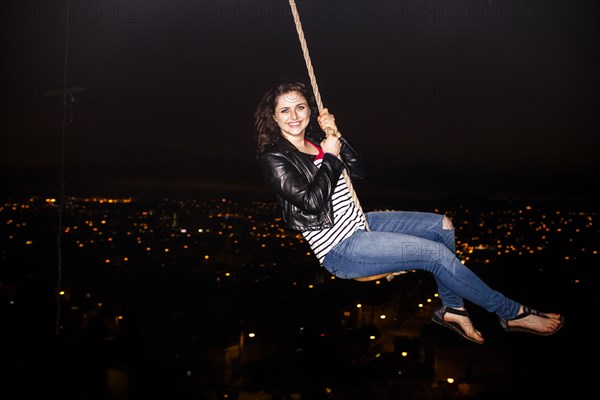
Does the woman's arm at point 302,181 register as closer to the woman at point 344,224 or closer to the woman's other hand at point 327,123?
the woman at point 344,224

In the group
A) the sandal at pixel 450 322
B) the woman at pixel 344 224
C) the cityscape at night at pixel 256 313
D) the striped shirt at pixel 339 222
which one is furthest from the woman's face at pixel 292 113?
the cityscape at night at pixel 256 313

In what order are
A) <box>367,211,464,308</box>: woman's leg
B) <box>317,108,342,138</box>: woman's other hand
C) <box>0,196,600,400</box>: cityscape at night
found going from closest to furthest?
<box>317,108,342,138</box>: woman's other hand
<box>367,211,464,308</box>: woman's leg
<box>0,196,600,400</box>: cityscape at night

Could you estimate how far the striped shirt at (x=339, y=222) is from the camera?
6.07ft

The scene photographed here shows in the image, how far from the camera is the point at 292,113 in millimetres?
1902

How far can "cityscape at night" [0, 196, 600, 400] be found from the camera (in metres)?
5.08

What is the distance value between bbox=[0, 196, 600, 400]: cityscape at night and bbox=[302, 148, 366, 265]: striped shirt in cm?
97

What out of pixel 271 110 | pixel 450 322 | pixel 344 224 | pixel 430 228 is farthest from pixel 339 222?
pixel 450 322

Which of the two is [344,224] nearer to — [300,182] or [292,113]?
[300,182]

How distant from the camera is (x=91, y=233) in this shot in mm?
18547

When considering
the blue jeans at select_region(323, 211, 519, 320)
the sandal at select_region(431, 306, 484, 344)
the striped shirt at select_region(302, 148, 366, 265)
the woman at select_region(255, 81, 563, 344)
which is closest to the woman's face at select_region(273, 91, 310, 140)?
the woman at select_region(255, 81, 563, 344)

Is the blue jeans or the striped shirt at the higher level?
the striped shirt

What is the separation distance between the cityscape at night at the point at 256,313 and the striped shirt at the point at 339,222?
967 mm

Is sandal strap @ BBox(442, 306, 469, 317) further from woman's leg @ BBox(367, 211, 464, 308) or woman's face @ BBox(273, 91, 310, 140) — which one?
woman's face @ BBox(273, 91, 310, 140)

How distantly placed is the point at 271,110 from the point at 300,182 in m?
0.38
